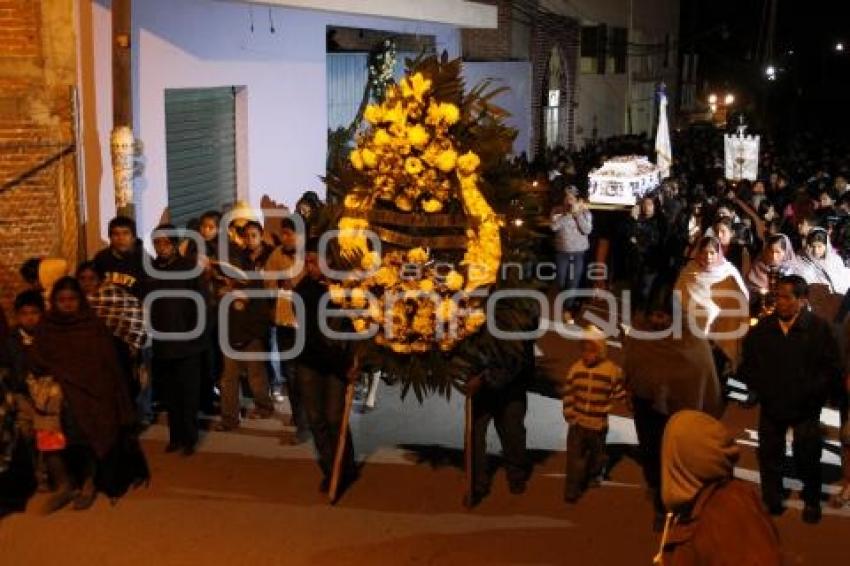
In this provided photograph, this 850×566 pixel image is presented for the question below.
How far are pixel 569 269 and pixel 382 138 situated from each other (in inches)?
259

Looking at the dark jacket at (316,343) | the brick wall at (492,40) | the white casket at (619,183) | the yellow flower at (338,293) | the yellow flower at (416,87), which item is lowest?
the dark jacket at (316,343)

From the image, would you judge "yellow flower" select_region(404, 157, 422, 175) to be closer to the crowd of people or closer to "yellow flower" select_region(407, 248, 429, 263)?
"yellow flower" select_region(407, 248, 429, 263)

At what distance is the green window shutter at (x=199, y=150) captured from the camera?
446 inches

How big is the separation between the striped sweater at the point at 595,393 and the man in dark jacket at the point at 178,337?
2797mm

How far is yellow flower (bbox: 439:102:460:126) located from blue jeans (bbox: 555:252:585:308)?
638 cm

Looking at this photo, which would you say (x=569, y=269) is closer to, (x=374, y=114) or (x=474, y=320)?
(x=474, y=320)

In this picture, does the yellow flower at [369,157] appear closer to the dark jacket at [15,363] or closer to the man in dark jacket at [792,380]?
the dark jacket at [15,363]

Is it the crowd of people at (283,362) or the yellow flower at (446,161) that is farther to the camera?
the crowd of people at (283,362)

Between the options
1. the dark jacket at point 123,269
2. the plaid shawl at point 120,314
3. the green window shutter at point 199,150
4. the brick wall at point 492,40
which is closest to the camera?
the plaid shawl at point 120,314

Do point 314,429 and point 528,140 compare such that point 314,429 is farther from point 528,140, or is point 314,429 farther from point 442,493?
point 528,140

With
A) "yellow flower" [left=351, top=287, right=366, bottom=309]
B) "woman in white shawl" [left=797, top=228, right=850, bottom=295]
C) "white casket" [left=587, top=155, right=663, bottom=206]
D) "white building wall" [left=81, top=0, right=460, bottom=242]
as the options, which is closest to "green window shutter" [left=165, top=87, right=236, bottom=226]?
"white building wall" [left=81, top=0, right=460, bottom=242]

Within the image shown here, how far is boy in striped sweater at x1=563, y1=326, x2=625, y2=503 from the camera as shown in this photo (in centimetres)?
699

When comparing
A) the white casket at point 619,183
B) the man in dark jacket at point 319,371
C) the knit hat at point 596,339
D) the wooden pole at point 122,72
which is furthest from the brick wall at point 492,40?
the knit hat at point 596,339

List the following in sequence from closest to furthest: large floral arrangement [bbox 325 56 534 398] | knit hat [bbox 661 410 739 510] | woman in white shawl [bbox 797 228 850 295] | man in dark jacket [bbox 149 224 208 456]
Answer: knit hat [bbox 661 410 739 510]
large floral arrangement [bbox 325 56 534 398]
man in dark jacket [bbox 149 224 208 456]
woman in white shawl [bbox 797 228 850 295]
